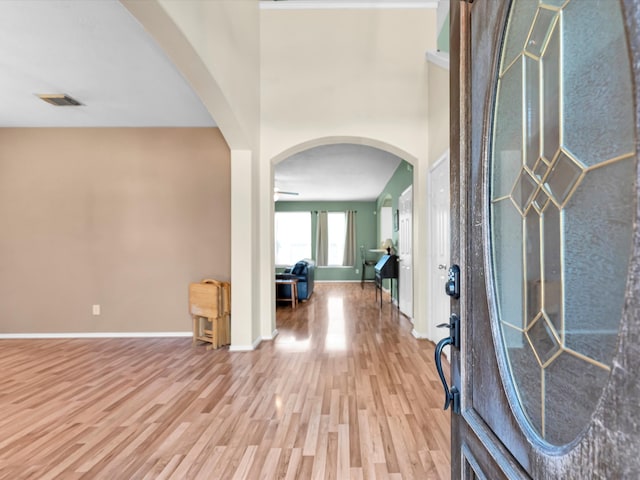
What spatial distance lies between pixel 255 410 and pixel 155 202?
3.04 m

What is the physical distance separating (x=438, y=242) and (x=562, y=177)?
3.31 m

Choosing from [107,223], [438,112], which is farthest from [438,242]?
[107,223]

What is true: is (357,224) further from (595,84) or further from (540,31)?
(595,84)

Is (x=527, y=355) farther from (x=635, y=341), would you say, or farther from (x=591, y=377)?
(x=635, y=341)

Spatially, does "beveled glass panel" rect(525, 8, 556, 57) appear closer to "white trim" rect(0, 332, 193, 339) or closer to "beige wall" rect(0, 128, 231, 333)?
"beige wall" rect(0, 128, 231, 333)

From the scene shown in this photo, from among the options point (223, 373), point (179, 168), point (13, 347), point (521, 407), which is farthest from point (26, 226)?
point (521, 407)

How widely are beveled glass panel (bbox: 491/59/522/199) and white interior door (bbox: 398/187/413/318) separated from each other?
14.0ft

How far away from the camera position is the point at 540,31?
51 cm

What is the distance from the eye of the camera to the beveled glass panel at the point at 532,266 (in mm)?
532

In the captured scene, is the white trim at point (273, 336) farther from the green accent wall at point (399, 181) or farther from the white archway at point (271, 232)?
the green accent wall at point (399, 181)

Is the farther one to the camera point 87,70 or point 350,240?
point 350,240

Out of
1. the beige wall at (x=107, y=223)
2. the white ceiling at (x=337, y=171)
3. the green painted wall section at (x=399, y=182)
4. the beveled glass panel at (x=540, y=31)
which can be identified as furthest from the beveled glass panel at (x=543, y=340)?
the white ceiling at (x=337, y=171)

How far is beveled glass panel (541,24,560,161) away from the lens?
48 cm

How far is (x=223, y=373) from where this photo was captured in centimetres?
296
